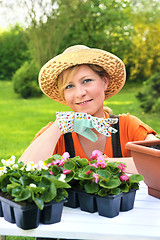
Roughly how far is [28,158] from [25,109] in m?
7.65

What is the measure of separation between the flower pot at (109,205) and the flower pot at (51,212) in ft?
0.49

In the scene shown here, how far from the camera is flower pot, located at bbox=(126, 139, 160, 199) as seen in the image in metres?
1.44

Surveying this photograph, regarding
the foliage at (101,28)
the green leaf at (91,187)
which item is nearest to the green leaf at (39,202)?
the green leaf at (91,187)

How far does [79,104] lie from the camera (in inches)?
85.2

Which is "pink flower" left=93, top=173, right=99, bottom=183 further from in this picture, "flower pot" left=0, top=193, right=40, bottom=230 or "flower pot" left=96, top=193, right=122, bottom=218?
"flower pot" left=0, top=193, right=40, bottom=230

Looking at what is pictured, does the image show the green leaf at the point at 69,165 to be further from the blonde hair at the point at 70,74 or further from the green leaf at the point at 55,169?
the blonde hair at the point at 70,74

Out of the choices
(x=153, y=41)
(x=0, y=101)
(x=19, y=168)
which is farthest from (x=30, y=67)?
(x=19, y=168)

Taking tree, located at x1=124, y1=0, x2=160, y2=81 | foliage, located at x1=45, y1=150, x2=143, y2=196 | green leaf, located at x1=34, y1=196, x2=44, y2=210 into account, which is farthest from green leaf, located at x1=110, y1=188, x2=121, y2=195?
tree, located at x1=124, y1=0, x2=160, y2=81

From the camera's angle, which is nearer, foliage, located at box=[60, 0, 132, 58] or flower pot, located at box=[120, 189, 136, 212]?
flower pot, located at box=[120, 189, 136, 212]

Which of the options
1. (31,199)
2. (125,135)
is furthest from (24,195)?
(125,135)

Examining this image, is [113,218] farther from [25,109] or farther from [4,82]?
[4,82]

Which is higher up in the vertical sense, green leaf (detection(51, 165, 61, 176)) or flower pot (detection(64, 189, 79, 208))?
green leaf (detection(51, 165, 61, 176))

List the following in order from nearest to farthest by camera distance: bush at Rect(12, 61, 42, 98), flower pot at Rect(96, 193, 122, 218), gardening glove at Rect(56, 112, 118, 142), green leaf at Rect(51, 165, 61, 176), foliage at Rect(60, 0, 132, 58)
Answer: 1. flower pot at Rect(96, 193, 122, 218)
2. green leaf at Rect(51, 165, 61, 176)
3. gardening glove at Rect(56, 112, 118, 142)
4. bush at Rect(12, 61, 42, 98)
5. foliage at Rect(60, 0, 132, 58)

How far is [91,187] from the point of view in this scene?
1.31 metres
